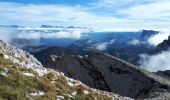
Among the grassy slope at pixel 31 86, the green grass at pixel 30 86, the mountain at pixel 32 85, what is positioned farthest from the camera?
the mountain at pixel 32 85

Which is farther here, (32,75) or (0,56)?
(0,56)

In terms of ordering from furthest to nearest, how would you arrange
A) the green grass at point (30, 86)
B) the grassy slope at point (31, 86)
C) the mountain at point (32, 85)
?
the mountain at point (32, 85) < the grassy slope at point (31, 86) < the green grass at point (30, 86)

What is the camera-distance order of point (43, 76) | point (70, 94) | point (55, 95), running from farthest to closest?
point (43, 76)
point (70, 94)
point (55, 95)

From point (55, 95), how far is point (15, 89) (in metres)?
4.22

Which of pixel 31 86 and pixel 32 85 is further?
pixel 32 85

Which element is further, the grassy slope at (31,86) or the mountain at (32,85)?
the mountain at (32,85)

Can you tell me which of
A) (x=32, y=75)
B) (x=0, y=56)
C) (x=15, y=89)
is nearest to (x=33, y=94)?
(x=15, y=89)

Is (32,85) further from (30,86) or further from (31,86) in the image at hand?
(30,86)

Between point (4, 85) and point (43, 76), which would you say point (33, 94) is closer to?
point (4, 85)

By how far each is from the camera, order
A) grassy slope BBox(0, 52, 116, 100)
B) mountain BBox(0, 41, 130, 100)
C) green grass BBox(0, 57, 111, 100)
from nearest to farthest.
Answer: green grass BBox(0, 57, 111, 100) → grassy slope BBox(0, 52, 116, 100) → mountain BBox(0, 41, 130, 100)

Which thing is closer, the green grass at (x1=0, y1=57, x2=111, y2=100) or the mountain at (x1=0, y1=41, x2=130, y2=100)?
the green grass at (x1=0, y1=57, x2=111, y2=100)

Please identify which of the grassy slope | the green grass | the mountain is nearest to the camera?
the green grass

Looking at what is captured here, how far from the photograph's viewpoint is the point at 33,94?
3512cm

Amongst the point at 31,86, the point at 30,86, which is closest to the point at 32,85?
the point at 31,86
